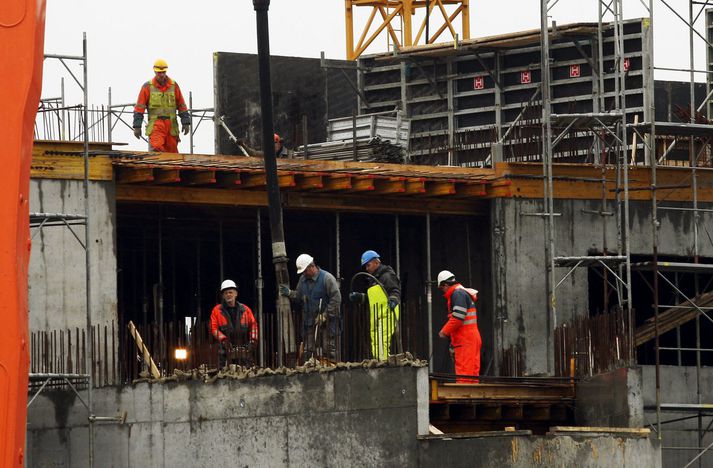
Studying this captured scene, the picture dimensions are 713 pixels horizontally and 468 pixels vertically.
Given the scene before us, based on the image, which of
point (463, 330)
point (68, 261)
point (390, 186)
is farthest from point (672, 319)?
→ point (68, 261)

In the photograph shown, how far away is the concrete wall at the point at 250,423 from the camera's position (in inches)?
831

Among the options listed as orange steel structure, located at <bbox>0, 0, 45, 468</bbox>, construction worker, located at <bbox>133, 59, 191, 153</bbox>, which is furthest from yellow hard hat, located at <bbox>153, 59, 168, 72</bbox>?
orange steel structure, located at <bbox>0, 0, 45, 468</bbox>

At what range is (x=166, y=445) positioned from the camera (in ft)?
72.4

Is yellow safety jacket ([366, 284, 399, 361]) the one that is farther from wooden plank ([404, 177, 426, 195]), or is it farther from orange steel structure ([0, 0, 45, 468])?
orange steel structure ([0, 0, 45, 468])

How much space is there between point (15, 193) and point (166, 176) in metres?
17.6

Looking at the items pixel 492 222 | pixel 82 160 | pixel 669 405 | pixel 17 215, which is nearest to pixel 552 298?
pixel 492 222

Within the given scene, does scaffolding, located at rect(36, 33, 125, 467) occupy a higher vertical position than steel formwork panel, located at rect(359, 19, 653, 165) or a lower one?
lower

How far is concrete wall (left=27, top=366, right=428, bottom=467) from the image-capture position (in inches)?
831

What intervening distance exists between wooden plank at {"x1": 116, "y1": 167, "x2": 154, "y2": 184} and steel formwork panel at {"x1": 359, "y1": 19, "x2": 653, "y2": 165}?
7.24 m

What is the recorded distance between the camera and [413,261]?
3002 centimetres

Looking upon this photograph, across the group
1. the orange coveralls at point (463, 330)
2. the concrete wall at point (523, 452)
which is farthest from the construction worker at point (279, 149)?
the concrete wall at point (523, 452)

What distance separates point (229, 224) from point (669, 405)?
938 centimetres

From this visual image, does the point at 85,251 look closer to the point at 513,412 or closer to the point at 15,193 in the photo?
the point at 513,412

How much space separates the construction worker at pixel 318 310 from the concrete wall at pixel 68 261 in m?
4.59
